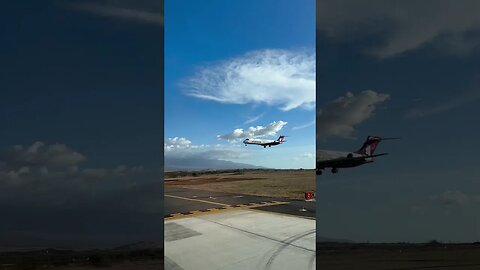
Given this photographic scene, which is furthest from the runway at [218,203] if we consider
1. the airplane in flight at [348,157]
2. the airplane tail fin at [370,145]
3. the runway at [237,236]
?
the airplane tail fin at [370,145]

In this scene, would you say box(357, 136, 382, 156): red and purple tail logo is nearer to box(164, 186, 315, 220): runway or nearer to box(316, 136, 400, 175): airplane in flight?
box(316, 136, 400, 175): airplane in flight

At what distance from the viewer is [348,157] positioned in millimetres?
4676

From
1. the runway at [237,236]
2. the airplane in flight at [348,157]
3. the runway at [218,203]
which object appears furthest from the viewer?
the runway at [218,203]

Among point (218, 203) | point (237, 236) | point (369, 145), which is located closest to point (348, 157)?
point (369, 145)

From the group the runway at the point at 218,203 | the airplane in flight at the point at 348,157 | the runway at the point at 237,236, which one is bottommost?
the runway at the point at 237,236

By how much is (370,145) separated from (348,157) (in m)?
0.31

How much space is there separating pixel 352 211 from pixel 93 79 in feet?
11.3

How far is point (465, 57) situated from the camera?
4633mm

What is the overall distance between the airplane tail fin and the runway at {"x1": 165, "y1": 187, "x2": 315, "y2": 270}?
64.1 inches

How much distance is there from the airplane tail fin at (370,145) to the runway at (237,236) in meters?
1.63

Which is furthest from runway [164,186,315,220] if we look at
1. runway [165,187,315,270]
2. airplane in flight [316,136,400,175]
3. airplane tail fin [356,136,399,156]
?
airplane tail fin [356,136,399,156]

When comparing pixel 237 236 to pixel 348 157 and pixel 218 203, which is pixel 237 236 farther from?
pixel 218 203

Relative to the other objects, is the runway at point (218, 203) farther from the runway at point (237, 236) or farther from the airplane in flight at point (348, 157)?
the airplane in flight at point (348, 157)

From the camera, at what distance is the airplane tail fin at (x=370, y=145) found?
459 centimetres
